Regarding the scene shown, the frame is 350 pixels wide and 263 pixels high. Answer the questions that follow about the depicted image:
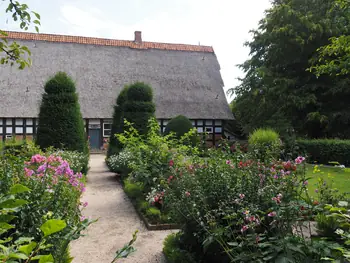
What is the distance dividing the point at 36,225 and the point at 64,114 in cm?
797

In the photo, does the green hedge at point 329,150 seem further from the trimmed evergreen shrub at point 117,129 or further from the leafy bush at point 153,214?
the leafy bush at point 153,214

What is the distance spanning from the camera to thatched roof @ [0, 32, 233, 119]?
20984mm

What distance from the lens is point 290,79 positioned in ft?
56.6

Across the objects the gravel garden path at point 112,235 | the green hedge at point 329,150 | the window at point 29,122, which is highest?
the window at point 29,122

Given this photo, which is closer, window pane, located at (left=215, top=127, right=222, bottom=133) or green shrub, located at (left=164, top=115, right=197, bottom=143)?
green shrub, located at (left=164, top=115, right=197, bottom=143)

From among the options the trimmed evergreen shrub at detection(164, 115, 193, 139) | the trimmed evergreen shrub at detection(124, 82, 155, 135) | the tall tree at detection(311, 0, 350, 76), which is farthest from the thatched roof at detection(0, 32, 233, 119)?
the tall tree at detection(311, 0, 350, 76)

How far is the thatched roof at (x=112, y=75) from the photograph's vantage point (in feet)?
68.8

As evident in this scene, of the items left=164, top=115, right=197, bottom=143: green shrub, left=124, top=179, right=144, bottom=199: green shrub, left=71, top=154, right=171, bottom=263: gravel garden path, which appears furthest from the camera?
left=164, top=115, right=197, bottom=143: green shrub

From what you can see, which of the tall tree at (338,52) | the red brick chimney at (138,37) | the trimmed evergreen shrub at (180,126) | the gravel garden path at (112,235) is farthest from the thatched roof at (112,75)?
the gravel garden path at (112,235)

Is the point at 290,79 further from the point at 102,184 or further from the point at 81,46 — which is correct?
the point at 81,46

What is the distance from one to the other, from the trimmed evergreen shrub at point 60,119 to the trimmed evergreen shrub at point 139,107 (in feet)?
5.84

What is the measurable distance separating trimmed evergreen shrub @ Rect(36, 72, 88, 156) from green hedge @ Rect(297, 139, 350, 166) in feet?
27.2

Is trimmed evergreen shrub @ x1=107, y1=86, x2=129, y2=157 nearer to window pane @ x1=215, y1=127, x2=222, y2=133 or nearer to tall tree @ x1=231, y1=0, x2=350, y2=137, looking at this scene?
tall tree @ x1=231, y1=0, x2=350, y2=137

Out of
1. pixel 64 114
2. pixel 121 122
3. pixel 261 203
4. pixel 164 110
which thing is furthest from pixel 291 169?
pixel 164 110
